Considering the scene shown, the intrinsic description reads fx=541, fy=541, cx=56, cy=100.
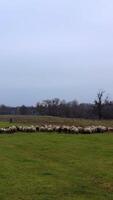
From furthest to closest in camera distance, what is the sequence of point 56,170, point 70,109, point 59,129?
point 70,109 < point 59,129 < point 56,170

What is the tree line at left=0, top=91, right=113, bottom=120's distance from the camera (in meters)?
77.4

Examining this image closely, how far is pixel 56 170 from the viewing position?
623 inches

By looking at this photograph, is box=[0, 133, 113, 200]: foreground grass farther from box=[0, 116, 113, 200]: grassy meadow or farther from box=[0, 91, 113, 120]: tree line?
box=[0, 91, 113, 120]: tree line

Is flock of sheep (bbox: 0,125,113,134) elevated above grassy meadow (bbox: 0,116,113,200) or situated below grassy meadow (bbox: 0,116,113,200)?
above

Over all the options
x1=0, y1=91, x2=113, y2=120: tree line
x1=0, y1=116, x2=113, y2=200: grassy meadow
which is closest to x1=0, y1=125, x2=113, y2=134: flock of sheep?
x1=0, y1=116, x2=113, y2=200: grassy meadow

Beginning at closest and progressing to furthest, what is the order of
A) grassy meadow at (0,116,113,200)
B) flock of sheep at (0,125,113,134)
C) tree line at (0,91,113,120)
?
grassy meadow at (0,116,113,200)
flock of sheep at (0,125,113,134)
tree line at (0,91,113,120)

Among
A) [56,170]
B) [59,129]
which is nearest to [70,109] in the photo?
[59,129]

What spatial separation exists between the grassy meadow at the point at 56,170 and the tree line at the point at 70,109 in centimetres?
5178

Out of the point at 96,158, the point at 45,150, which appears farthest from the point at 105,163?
the point at 45,150

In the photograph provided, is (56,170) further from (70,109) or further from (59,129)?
(70,109)

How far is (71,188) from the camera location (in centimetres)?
1270

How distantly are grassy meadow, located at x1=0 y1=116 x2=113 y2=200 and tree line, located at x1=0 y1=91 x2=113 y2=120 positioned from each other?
5178 centimetres

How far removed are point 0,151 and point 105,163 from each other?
4.88 m

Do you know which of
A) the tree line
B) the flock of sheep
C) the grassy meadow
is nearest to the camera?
the grassy meadow
